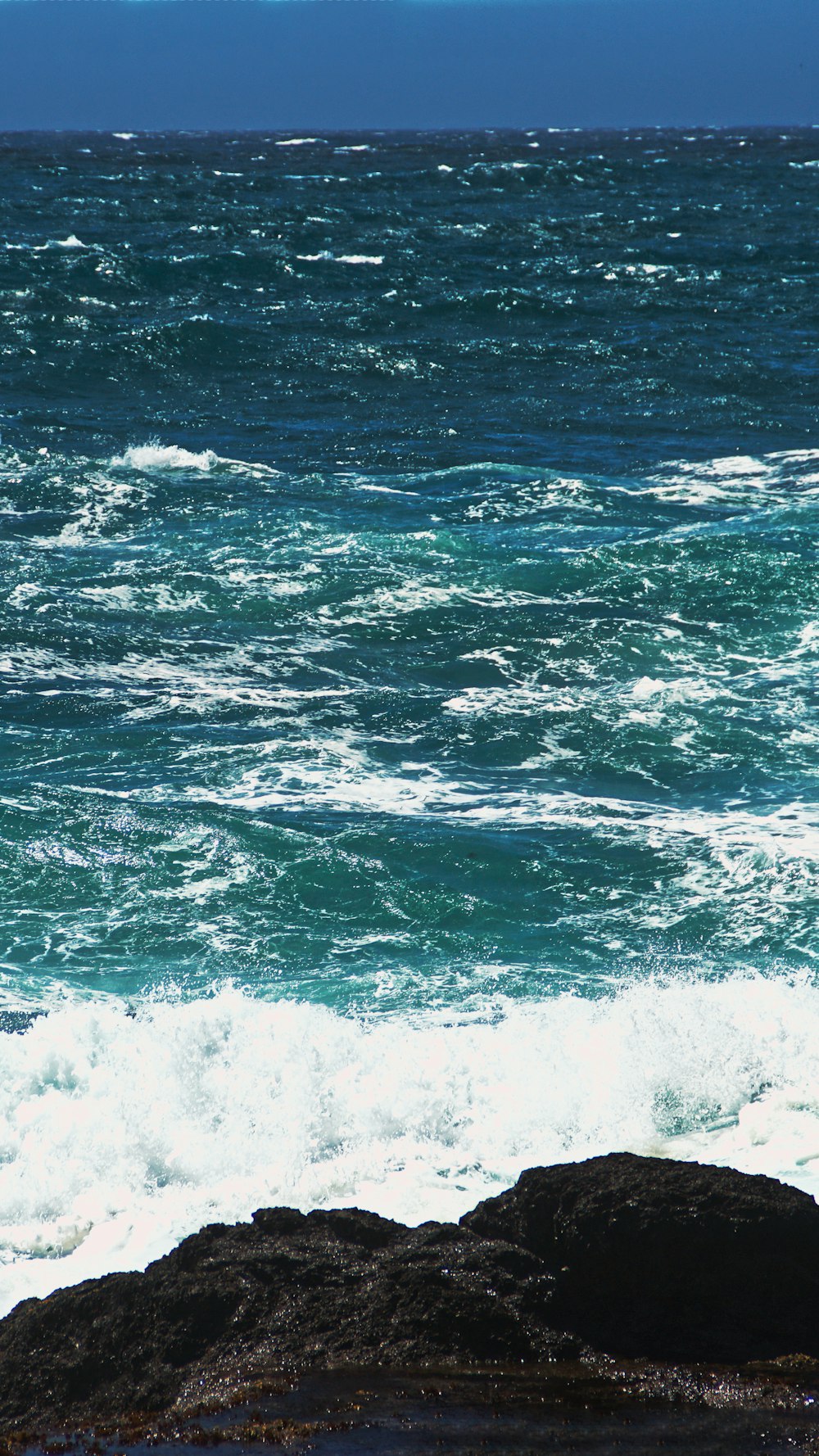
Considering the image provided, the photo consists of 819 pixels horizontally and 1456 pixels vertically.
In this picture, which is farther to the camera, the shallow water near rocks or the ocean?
the ocean

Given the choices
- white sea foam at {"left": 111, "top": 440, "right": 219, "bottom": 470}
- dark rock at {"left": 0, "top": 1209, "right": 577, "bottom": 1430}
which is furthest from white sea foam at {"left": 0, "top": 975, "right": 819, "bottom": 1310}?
white sea foam at {"left": 111, "top": 440, "right": 219, "bottom": 470}

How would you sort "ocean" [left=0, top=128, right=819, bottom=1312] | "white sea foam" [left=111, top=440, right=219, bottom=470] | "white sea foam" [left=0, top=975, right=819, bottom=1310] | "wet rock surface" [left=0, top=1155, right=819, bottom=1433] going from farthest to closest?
"white sea foam" [left=111, top=440, right=219, bottom=470], "ocean" [left=0, top=128, right=819, bottom=1312], "white sea foam" [left=0, top=975, right=819, bottom=1310], "wet rock surface" [left=0, top=1155, right=819, bottom=1433]

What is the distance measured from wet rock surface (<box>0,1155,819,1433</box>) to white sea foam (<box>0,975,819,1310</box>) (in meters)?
1.13

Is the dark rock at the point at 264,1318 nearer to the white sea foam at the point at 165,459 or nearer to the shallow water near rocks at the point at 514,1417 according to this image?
the shallow water near rocks at the point at 514,1417

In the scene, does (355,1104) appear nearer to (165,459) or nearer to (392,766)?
(392,766)

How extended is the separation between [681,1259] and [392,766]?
736cm

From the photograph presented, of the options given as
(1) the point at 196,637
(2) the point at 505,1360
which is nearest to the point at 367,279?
(1) the point at 196,637

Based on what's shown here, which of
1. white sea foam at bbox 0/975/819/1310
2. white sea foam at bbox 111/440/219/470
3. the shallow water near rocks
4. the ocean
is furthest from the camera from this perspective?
white sea foam at bbox 111/440/219/470

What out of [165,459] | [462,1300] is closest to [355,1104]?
[462,1300]

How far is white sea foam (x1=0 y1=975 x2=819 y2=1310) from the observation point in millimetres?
6754

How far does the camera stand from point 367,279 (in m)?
36.3

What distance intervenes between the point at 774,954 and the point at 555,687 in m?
4.96

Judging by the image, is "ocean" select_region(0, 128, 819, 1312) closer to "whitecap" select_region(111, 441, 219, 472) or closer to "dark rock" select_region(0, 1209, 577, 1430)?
"whitecap" select_region(111, 441, 219, 472)

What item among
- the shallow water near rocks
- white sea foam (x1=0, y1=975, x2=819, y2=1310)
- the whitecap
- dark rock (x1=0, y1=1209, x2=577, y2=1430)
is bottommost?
white sea foam (x1=0, y1=975, x2=819, y2=1310)
